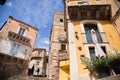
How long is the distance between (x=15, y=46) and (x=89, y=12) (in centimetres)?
A: 1626

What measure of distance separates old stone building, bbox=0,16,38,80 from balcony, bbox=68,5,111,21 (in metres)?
14.0

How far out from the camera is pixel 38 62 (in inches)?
1212

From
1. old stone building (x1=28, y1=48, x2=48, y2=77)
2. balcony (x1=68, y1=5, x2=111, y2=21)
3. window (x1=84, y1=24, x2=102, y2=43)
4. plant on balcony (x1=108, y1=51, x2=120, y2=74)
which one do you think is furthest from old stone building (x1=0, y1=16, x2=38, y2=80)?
plant on balcony (x1=108, y1=51, x2=120, y2=74)

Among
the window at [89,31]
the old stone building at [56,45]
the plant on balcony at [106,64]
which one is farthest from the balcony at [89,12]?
the plant on balcony at [106,64]

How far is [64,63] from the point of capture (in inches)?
474

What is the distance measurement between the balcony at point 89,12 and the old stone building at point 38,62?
1828cm

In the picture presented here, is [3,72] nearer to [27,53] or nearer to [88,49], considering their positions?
[27,53]

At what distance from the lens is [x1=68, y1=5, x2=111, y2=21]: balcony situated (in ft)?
43.8

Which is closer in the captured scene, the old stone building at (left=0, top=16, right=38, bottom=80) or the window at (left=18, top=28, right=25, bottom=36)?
the old stone building at (left=0, top=16, right=38, bottom=80)

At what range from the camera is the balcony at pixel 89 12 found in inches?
525

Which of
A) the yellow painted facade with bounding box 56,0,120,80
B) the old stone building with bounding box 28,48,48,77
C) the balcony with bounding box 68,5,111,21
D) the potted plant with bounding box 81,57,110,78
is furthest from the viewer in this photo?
the old stone building with bounding box 28,48,48,77

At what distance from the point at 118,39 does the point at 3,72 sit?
55.7 ft

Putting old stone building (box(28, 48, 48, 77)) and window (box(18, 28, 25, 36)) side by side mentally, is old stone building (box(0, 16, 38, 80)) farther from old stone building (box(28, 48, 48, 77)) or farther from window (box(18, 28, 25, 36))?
old stone building (box(28, 48, 48, 77))

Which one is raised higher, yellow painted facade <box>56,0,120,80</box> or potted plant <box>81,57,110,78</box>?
yellow painted facade <box>56,0,120,80</box>
